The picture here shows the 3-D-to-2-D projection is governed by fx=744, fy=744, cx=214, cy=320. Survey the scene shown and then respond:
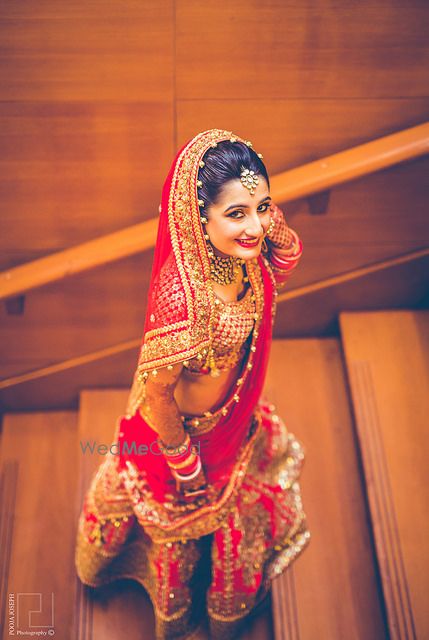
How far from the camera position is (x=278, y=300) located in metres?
2.88

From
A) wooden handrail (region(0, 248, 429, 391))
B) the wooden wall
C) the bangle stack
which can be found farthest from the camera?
wooden handrail (region(0, 248, 429, 391))

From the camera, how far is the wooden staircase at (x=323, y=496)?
238 cm

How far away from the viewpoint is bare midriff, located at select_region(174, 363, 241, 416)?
188 cm

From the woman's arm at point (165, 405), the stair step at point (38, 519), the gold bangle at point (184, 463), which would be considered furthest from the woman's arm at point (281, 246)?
the stair step at point (38, 519)

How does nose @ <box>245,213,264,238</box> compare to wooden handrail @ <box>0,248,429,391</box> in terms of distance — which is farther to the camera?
wooden handrail @ <box>0,248,429,391</box>

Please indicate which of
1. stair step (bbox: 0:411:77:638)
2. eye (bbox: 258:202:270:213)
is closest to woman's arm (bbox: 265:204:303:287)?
eye (bbox: 258:202:270:213)

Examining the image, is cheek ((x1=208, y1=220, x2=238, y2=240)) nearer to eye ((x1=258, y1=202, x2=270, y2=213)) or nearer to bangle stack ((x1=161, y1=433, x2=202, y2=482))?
eye ((x1=258, y1=202, x2=270, y2=213))

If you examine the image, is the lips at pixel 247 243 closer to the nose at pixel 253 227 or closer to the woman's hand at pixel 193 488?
the nose at pixel 253 227

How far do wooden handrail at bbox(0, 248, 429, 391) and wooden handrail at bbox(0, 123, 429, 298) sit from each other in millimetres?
470

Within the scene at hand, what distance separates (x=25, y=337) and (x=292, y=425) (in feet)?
3.50

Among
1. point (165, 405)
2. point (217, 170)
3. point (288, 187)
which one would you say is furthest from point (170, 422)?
point (288, 187)

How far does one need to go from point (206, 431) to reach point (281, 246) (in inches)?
20.7

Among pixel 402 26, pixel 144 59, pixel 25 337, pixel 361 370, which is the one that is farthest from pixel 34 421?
pixel 402 26

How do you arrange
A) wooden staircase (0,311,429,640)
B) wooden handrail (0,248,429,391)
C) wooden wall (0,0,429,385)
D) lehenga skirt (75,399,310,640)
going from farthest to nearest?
wooden handrail (0,248,429,391) < wooden staircase (0,311,429,640) < wooden wall (0,0,429,385) < lehenga skirt (75,399,310,640)
